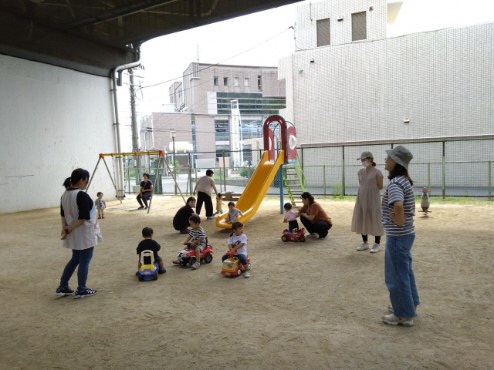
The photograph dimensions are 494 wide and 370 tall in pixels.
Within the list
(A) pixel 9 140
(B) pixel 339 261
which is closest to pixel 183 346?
(B) pixel 339 261

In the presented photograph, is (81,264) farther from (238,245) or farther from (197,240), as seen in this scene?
(238,245)

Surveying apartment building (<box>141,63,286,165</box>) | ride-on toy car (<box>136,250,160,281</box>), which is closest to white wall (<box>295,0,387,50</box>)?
ride-on toy car (<box>136,250,160,281</box>)

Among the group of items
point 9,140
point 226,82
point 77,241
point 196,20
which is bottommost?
point 77,241

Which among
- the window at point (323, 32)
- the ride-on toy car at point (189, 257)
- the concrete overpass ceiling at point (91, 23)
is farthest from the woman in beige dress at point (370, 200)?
the window at point (323, 32)

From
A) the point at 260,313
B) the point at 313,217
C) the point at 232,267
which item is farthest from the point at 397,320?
the point at 313,217

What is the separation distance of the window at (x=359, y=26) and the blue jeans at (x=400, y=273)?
19.3 m

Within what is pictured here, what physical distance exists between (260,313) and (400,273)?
1499mm

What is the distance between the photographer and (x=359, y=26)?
20625 mm

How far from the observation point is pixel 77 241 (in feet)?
15.4

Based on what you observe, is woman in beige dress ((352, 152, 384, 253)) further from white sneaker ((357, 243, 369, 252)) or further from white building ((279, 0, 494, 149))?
white building ((279, 0, 494, 149))

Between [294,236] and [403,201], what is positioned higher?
[403,201]

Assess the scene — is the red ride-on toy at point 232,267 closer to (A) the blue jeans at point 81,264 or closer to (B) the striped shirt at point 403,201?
(A) the blue jeans at point 81,264

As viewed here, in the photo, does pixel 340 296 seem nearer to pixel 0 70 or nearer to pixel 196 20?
pixel 196 20

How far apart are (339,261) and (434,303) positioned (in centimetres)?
206
